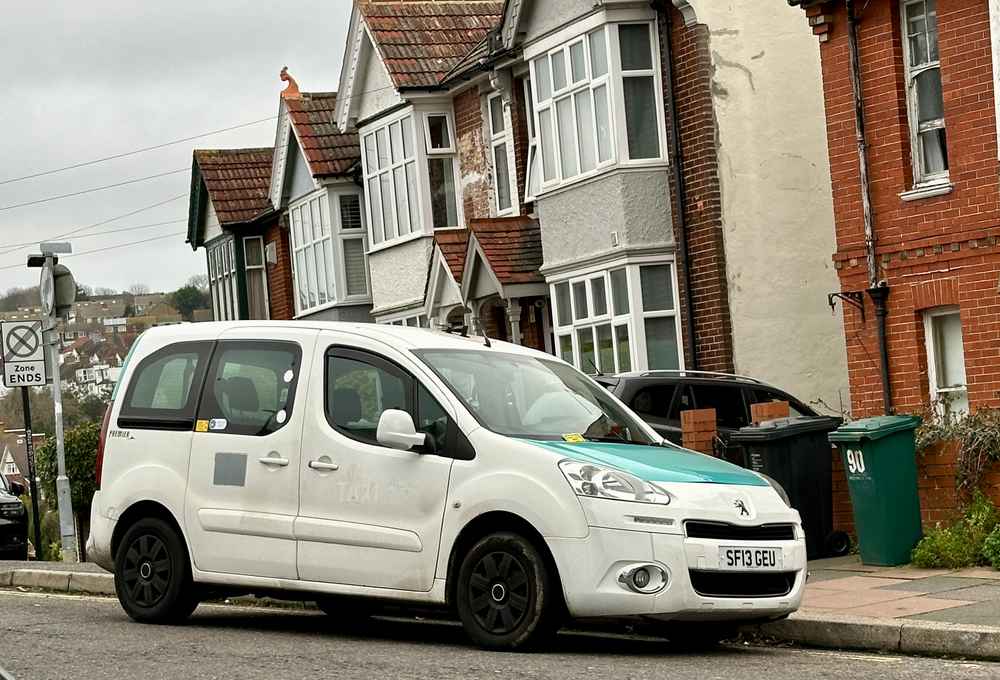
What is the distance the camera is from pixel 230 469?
1111 cm

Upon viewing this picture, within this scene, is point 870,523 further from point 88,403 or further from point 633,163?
point 88,403

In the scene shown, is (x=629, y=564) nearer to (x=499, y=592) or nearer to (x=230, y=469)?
(x=499, y=592)

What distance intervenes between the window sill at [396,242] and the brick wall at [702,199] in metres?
7.78

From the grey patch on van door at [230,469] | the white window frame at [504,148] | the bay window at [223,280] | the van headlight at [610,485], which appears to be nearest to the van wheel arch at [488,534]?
the van headlight at [610,485]

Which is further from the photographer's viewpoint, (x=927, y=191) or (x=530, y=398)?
(x=927, y=191)

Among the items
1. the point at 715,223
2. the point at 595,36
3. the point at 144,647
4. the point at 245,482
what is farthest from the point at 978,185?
the point at 144,647

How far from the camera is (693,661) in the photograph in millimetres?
9367

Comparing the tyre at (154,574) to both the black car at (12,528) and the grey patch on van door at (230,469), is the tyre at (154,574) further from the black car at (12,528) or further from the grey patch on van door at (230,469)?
the black car at (12,528)

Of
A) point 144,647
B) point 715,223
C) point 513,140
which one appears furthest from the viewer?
point 513,140

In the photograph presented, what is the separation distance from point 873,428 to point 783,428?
3.76 ft

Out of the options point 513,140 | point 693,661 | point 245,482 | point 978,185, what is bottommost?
point 693,661

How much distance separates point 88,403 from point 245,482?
39.8 m

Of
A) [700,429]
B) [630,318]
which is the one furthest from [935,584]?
[630,318]

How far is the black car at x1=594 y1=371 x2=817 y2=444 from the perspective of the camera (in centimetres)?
1636
